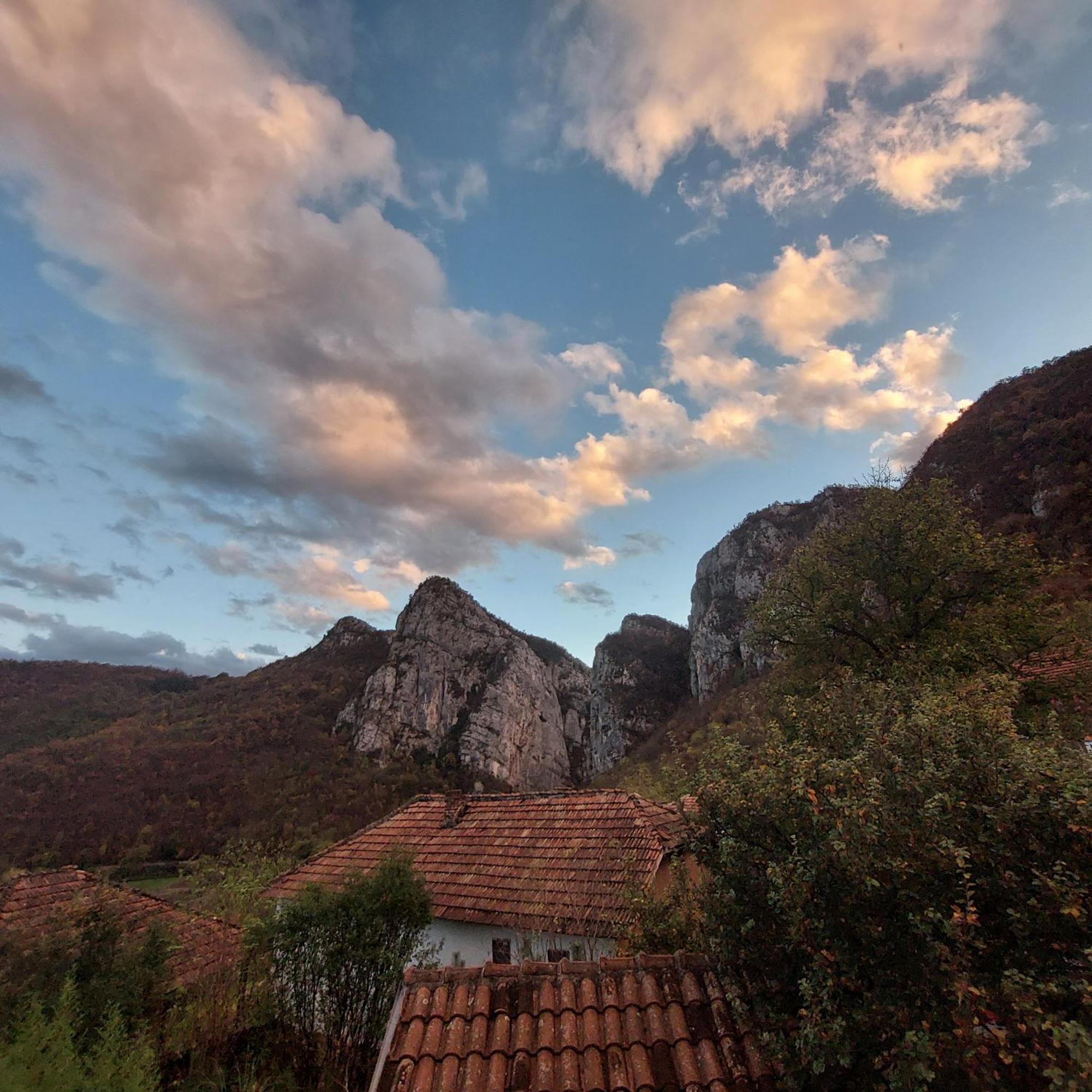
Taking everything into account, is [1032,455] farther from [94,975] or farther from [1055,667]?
[94,975]

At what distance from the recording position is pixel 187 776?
47.1 meters

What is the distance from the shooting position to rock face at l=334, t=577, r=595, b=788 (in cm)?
6178

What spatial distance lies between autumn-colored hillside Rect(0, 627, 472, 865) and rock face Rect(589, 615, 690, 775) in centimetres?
2194

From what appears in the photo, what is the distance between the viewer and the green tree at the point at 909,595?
13.4 metres

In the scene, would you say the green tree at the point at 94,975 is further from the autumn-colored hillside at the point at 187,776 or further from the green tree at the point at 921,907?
the autumn-colored hillside at the point at 187,776

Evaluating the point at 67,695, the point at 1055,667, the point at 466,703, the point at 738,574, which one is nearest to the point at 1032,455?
the point at 1055,667

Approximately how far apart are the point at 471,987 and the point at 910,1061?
157 inches

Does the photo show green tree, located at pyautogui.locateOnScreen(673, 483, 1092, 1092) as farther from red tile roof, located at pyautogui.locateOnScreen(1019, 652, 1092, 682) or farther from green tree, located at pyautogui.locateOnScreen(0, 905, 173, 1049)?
red tile roof, located at pyautogui.locateOnScreen(1019, 652, 1092, 682)

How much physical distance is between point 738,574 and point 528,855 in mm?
56287

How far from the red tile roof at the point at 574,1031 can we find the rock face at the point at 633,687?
59808 mm

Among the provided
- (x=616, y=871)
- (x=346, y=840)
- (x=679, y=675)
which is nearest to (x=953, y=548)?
(x=616, y=871)

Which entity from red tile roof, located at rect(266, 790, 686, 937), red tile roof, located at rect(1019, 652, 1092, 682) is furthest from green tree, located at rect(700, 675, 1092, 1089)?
red tile roof, located at rect(1019, 652, 1092, 682)

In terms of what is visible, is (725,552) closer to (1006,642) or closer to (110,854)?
(1006,642)

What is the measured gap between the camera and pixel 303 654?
84.8m
